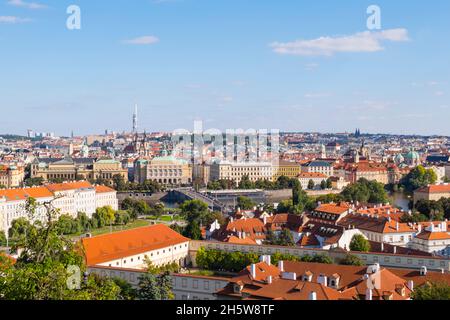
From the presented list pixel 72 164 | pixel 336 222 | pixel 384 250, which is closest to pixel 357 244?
pixel 384 250

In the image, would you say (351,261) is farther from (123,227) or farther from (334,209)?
(123,227)

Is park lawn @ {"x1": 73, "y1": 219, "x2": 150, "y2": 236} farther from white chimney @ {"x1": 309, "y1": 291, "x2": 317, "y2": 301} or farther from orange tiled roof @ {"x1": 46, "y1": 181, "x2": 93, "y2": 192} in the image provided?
white chimney @ {"x1": 309, "y1": 291, "x2": 317, "y2": 301}

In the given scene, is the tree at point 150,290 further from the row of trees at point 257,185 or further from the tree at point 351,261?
the row of trees at point 257,185

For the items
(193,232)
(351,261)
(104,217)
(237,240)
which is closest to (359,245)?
(351,261)

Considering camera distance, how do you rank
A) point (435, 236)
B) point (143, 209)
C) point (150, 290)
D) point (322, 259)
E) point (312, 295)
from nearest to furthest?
1. point (312, 295)
2. point (150, 290)
3. point (322, 259)
4. point (435, 236)
5. point (143, 209)

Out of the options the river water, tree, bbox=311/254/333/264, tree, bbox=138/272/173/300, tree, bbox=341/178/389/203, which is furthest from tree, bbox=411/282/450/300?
the river water

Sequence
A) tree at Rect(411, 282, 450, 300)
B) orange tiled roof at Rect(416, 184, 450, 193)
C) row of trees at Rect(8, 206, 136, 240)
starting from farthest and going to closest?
orange tiled roof at Rect(416, 184, 450, 193) → row of trees at Rect(8, 206, 136, 240) → tree at Rect(411, 282, 450, 300)

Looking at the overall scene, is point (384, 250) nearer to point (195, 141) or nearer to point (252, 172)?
point (252, 172)
